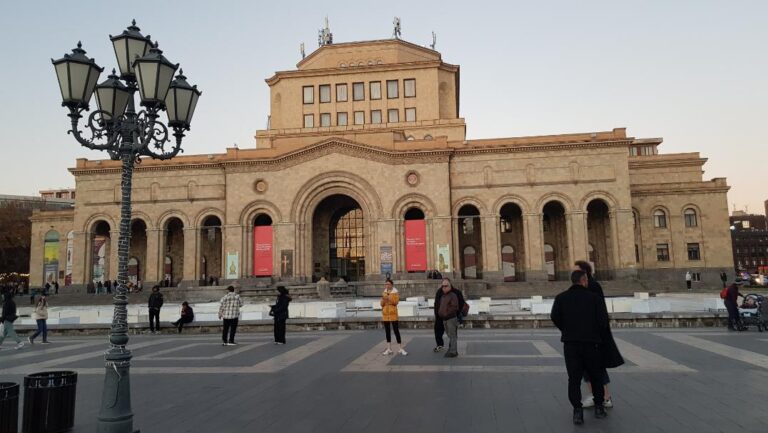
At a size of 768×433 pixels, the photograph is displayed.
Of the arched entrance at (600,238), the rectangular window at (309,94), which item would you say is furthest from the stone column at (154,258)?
the arched entrance at (600,238)

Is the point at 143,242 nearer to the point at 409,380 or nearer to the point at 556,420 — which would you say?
the point at 409,380

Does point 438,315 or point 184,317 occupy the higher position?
point 438,315

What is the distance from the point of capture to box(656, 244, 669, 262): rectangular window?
42406 millimetres

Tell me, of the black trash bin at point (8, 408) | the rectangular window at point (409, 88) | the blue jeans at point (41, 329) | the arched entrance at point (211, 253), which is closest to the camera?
the black trash bin at point (8, 408)

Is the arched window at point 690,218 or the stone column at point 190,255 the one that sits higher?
the arched window at point 690,218

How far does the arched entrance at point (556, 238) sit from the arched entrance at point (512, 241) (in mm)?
2020

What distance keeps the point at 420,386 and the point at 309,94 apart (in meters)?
44.3

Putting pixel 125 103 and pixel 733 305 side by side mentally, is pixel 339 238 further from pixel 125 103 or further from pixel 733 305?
pixel 125 103

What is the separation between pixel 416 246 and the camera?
38.7 metres

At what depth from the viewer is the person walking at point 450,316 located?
436 inches

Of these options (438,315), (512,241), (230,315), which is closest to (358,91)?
(512,241)

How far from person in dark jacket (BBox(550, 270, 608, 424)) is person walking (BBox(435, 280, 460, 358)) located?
15.1 ft

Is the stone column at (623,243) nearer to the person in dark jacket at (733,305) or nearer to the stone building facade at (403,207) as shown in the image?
the stone building facade at (403,207)

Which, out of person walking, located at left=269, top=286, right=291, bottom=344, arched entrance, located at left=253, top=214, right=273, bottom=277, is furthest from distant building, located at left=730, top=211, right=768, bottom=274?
person walking, located at left=269, top=286, right=291, bottom=344
